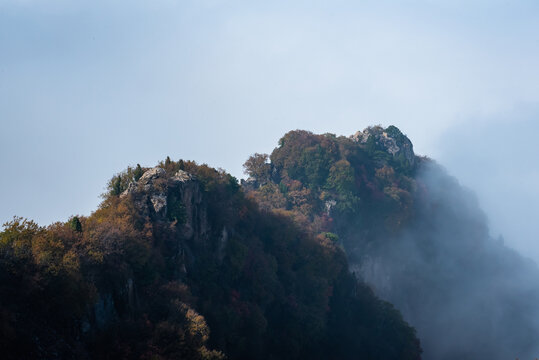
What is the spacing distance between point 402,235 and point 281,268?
49503 millimetres

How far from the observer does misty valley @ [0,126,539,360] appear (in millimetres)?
45438

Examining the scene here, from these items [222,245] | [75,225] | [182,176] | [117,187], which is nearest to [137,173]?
[117,187]

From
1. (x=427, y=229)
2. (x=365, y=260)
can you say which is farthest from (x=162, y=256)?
(x=427, y=229)

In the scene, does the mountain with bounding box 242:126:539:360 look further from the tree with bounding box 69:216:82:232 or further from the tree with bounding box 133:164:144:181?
the tree with bounding box 69:216:82:232

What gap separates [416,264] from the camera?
→ 4975 inches

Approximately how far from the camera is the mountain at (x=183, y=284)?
4322cm

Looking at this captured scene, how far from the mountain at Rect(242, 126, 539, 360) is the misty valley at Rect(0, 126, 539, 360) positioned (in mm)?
345

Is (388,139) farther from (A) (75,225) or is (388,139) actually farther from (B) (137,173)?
(A) (75,225)

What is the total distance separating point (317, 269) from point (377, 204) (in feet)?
122

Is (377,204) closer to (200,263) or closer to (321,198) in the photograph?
(321,198)

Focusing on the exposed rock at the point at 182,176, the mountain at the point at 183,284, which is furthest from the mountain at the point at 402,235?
the exposed rock at the point at 182,176

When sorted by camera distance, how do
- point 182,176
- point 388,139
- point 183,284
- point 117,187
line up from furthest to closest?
point 388,139 < point 182,176 < point 117,187 < point 183,284

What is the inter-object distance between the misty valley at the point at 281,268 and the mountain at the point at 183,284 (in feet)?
0.54

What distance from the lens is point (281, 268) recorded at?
269 ft
